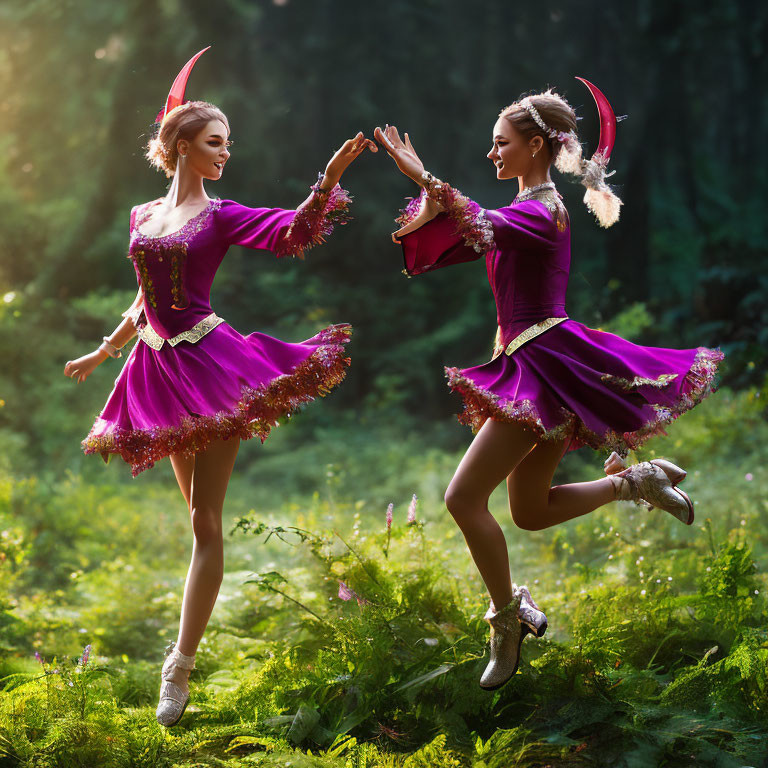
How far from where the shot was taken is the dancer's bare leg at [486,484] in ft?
9.37

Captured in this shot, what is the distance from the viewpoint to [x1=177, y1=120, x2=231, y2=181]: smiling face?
315 cm

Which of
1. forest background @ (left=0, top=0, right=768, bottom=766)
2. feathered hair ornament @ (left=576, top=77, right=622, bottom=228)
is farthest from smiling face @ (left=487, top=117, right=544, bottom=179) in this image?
forest background @ (left=0, top=0, right=768, bottom=766)

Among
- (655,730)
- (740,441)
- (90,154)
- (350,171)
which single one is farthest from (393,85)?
(655,730)

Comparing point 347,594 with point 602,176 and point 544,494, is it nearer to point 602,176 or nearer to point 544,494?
point 544,494

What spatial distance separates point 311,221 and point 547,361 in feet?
3.03

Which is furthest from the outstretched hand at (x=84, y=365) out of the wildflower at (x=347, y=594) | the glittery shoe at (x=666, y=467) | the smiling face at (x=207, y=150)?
the glittery shoe at (x=666, y=467)

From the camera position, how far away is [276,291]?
29.1 feet

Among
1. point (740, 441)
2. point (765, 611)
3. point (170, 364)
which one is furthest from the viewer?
point (740, 441)

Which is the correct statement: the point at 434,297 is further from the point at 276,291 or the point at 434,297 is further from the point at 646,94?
the point at 646,94

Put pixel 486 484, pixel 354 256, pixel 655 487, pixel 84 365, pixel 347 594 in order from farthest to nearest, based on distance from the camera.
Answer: pixel 354 256 → pixel 84 365 → pixel 347 594 → pixel 655 487 → pixel 486 484

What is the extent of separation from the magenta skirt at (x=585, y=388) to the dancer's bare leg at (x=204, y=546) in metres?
0.86

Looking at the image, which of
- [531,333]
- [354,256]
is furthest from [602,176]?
[354,256]

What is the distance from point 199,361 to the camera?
299 cm

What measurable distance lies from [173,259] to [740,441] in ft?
16.9
